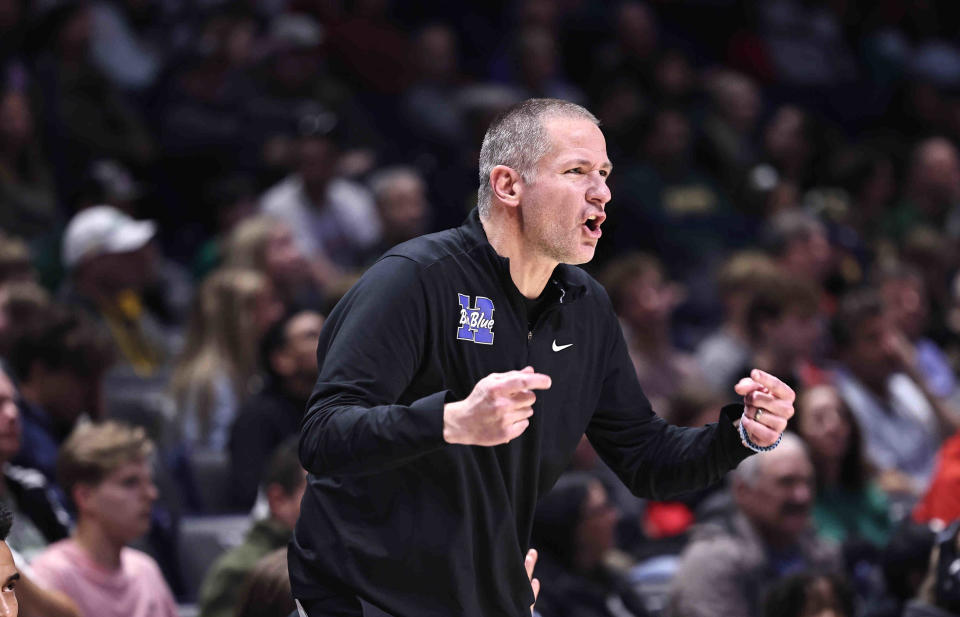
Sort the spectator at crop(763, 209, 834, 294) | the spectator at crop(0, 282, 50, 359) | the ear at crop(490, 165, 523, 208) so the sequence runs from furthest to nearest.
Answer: the spectator at crop(763, 209, 834, 294) → the spectator at crop(0, 282, 50, 359) → the ear at crop(490, 165, 523, 208)

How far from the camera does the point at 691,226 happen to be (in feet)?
26.3

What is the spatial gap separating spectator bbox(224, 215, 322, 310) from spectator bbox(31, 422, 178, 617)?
2217 millimetres

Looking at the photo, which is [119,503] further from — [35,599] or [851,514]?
[851,514]

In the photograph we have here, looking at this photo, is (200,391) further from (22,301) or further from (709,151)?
(709,151)

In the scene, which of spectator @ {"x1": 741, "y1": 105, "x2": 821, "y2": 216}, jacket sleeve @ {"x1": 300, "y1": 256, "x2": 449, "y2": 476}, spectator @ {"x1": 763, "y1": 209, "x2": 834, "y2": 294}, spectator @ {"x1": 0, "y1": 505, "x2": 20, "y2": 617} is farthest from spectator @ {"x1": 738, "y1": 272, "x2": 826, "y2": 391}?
spectator @ {"x1": 0, "y1": 505, "x2": 20, "y2": 617}

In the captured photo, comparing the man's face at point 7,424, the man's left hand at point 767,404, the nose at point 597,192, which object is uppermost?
the nose at point 597,192

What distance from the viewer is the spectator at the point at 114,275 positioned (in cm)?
588

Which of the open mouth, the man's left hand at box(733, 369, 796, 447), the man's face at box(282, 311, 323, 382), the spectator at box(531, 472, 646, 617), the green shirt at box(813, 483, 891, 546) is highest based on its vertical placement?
the open mouth

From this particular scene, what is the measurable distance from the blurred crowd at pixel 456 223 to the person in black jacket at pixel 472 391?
861mm

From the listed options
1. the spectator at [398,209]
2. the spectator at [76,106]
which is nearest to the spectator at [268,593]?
the spectator at [398,209]

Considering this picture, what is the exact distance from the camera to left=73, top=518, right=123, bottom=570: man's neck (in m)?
3.64

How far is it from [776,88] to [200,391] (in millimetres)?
5847

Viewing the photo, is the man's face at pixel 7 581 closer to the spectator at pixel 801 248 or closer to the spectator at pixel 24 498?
the spectator at pixel 24 498

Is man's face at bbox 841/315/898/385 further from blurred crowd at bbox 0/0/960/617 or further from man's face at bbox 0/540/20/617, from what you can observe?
man's face at bbox 0/540/20/617
